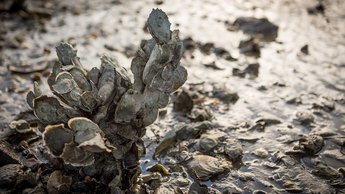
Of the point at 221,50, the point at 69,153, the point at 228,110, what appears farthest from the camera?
the point at 221,50

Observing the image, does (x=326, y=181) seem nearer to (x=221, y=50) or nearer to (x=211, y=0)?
(x=221, y=50)

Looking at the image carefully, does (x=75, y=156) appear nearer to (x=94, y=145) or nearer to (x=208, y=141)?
(x=94, y=145)

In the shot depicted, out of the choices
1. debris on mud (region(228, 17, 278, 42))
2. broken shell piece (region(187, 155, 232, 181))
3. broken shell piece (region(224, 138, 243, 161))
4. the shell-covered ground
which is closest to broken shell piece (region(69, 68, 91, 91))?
the shell-covered ground

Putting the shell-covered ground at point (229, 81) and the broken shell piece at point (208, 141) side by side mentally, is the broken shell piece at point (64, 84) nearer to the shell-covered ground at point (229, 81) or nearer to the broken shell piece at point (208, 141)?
the shell-covered ground at point (229, 81)

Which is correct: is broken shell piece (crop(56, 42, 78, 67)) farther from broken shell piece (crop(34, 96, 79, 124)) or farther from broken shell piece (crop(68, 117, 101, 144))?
broken shell piece (crop(68, 117, 101, 144))

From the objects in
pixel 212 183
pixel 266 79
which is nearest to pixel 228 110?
pixel 266 79

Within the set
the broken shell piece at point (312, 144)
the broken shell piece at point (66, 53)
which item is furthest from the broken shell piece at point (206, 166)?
the broken shell piece at point (66, 53)

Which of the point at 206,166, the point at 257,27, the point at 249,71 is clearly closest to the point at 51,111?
the point at 206,166
